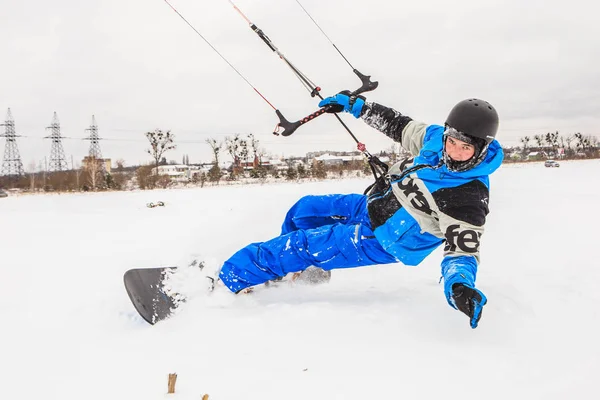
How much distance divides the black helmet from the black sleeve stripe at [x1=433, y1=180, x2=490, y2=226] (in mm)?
271

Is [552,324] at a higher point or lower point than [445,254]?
lower

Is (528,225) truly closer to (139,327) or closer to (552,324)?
(552,324)

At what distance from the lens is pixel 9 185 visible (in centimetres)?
3456

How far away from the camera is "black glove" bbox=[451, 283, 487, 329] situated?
1.96m

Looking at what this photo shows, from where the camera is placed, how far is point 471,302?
1961 mm

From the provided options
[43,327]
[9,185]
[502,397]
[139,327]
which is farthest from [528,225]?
[9,185]

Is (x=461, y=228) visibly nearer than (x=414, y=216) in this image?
Yes

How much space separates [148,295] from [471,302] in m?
1.83

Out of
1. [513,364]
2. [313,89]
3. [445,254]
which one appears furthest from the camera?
[313,89]

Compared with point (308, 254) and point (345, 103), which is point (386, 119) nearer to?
point (345, 103)

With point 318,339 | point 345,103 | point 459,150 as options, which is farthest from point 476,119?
point 318,339

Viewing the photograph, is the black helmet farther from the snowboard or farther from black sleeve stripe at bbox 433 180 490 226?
the snowboard

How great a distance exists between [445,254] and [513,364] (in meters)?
0.65

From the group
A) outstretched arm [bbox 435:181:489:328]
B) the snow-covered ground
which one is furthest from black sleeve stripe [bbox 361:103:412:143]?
the snow-covered ground
